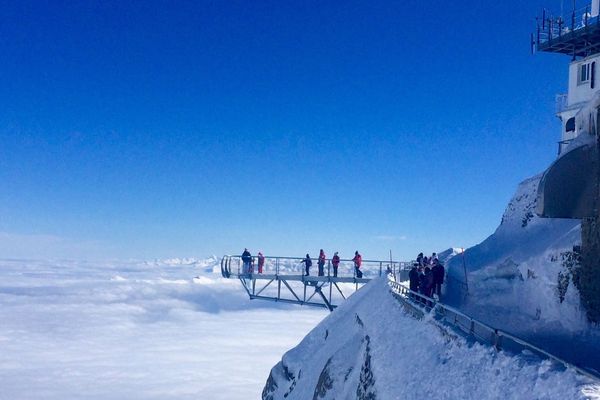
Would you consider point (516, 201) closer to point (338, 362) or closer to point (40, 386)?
point (338, 362)

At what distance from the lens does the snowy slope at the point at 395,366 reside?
9.59m

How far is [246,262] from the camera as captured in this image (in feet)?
112

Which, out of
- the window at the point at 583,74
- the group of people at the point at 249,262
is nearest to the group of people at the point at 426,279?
the group of people at the point at 249,262

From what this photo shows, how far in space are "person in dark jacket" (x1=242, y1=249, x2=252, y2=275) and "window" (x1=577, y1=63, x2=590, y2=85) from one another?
25.1 m

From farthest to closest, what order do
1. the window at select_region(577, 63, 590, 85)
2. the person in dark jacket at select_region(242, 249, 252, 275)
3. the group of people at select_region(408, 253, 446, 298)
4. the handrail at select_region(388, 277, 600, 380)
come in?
the window at select_region(577, 63, 590, 85), the person in dark jacket at select_region(242, 249, 252, 275), the group of people at select_region(408, 253, 446, 298), the handrail at select_region(388, 277, 600, 380)

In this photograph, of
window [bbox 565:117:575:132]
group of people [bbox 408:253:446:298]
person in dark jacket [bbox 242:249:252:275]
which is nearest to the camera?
group of people [bbox 408:253:446:298]

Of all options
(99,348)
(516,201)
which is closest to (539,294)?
(516,201)

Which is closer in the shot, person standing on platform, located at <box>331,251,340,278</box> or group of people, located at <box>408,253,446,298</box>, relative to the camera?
group of people, located at <box>408,253,446,298</box>

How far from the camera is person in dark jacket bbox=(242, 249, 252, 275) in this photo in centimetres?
3391

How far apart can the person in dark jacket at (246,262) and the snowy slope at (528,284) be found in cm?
1339

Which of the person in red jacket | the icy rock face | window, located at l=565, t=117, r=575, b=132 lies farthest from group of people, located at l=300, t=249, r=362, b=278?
window, located at l=565, t=117, r=575, b=132

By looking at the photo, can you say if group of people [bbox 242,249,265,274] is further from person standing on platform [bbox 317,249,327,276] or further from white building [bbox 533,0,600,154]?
A: white building [bbox 533,0,600,154]

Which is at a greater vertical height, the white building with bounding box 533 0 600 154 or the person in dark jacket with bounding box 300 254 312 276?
the white building with bounding box 533 0 600 154

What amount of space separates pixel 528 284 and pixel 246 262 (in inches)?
783
